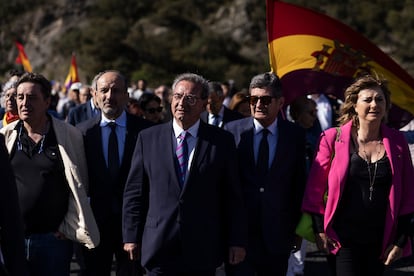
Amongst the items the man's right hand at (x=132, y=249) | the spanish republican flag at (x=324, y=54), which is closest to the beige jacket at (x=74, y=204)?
the man's right hand at (x=132, y=249)

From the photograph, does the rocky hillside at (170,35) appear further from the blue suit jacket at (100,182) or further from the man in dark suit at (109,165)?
the blue suit jacket at (100,182)

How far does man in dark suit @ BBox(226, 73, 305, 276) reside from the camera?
4785mm

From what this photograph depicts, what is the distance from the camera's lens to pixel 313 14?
6242 millimetres

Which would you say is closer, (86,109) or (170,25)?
(86,109)

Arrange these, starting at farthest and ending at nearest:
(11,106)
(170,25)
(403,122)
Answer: (170,25) < (403,122) < (11,106)

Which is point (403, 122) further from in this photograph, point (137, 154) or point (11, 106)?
point (11, 106)

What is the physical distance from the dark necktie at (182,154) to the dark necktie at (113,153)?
2.76ft

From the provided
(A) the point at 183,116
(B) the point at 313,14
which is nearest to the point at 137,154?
(A) the point at 183,116

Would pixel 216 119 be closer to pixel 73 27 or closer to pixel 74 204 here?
pixel 74 204

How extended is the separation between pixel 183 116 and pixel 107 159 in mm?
968

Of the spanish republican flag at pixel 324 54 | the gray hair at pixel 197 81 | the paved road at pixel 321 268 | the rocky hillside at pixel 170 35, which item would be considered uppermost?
the rocky hillside at pixel 170 35

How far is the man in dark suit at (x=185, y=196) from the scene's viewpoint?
4301 millimetres

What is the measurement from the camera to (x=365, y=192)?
4.41 metres

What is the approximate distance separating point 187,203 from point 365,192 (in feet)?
3.67
